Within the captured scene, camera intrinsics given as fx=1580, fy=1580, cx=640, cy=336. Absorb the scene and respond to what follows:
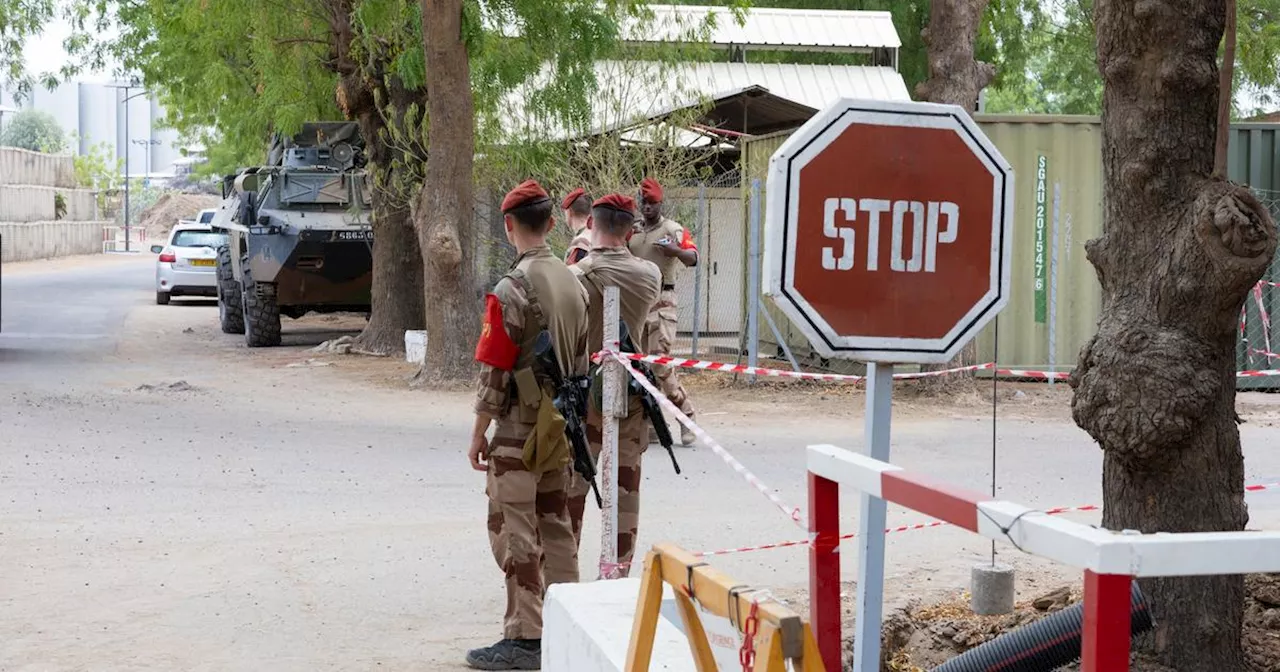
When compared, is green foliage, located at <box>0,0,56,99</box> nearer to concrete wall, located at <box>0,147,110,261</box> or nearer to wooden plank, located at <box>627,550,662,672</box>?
wooden plank, located at <box>627,550,662,672</box>

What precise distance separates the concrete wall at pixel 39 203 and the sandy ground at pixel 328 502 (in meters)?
44.5

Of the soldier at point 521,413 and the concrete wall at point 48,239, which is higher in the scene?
the concrete wall at point 48,239

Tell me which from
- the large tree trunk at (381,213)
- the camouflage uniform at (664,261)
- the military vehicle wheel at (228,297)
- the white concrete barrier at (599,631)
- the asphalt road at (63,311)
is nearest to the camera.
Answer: the white concrete barrier at (599,631)

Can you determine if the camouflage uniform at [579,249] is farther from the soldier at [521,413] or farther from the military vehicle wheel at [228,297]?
the military vehicle wheel at [228,297]

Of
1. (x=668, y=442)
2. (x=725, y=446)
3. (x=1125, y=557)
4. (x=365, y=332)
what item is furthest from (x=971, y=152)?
(x=365, y=332)

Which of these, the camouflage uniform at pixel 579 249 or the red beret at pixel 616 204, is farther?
the camouflage uniform at pixel 579 249

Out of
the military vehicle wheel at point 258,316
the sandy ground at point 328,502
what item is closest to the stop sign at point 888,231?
the sandy ground at point 328,502

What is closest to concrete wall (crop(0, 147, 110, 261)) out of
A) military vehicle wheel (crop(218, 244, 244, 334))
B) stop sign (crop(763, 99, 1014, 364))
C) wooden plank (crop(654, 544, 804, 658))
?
military vehicle wheel (crop(218, 244, 244, 334))

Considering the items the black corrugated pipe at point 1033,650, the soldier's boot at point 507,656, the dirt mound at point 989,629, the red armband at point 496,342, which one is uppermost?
the red armband at point 496,342

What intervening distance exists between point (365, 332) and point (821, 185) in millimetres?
16626

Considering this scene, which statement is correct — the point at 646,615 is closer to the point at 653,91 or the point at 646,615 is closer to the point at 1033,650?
the point at 1033,650

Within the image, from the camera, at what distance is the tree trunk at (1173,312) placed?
4.20 meters

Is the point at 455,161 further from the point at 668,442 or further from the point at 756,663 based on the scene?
the point at 756,663

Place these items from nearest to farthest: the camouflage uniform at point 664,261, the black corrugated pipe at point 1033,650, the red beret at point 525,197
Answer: the black corrugated pipe at point 1033,650 < the red beret at point 525,197 < the camouflage uniform at point 664,261
